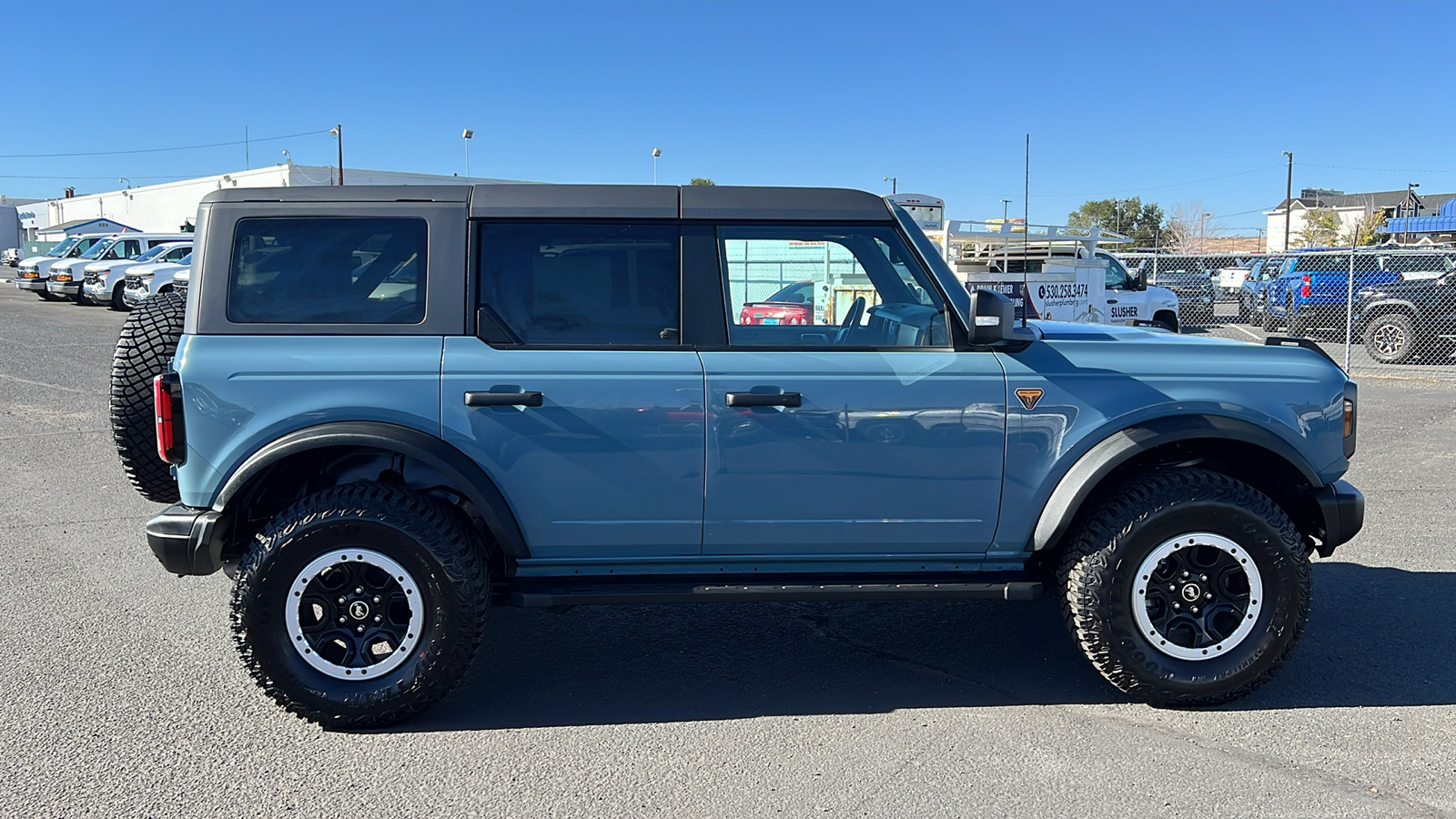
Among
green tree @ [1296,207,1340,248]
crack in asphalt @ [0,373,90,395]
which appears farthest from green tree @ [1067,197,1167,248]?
crack in asphalt @ [0,373,90,395]

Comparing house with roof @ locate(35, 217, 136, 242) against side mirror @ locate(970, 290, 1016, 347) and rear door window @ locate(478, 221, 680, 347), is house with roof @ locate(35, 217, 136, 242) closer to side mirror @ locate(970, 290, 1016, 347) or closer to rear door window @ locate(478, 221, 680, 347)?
rear door window @ locate(478, 221, 680, 347)

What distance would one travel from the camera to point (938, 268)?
162 inches

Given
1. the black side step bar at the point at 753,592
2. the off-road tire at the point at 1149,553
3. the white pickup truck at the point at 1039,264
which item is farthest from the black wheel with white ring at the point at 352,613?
the white pickup truck at the point at 1039,264

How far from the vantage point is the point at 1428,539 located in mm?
6398

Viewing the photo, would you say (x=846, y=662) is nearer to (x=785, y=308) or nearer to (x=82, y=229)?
(x=785, y=308)

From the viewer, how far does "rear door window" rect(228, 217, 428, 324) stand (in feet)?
12.9

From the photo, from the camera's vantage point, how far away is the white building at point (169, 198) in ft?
166

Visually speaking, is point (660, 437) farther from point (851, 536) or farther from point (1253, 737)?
point (1253, 737)

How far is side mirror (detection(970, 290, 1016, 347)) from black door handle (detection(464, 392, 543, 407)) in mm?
1582

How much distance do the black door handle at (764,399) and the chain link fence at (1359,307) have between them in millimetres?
11663

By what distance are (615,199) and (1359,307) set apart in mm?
17161

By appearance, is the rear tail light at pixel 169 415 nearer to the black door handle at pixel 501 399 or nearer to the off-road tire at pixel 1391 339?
the black door handle at pixel 501 399

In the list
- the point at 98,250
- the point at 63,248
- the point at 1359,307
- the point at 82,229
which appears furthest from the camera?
the point at 82,229

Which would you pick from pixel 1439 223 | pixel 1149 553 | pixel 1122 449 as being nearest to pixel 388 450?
pixel 1122 449
